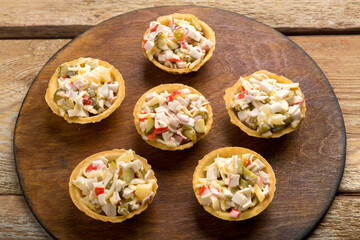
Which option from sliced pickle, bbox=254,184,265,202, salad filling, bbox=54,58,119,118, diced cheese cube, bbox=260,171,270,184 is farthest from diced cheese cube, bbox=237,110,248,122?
salad filling, bbox=54,58,119,118

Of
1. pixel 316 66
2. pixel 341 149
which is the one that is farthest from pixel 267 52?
pixel 341 149

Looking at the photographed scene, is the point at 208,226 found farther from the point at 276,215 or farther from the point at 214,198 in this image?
the point at 276,215

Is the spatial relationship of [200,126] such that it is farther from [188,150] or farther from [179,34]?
[179,34]

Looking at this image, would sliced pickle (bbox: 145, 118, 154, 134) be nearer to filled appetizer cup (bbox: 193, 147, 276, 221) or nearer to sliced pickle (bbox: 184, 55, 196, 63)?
filled appetizer cup (bbox: 193, 147, 276, 221)

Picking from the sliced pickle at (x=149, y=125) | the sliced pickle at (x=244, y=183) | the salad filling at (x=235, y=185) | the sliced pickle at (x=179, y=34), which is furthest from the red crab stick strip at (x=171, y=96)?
the sliced pickle at (x=244, y=183)

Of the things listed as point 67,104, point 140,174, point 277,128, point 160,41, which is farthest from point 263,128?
point 67,104

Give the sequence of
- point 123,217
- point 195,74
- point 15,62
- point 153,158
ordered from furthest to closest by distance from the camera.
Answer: point 15,62
point 195,74
point 153,158
point 123,217

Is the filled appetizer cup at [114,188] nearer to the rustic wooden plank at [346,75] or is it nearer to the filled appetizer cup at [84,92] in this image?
the filled appetizer cup at [84,92]
